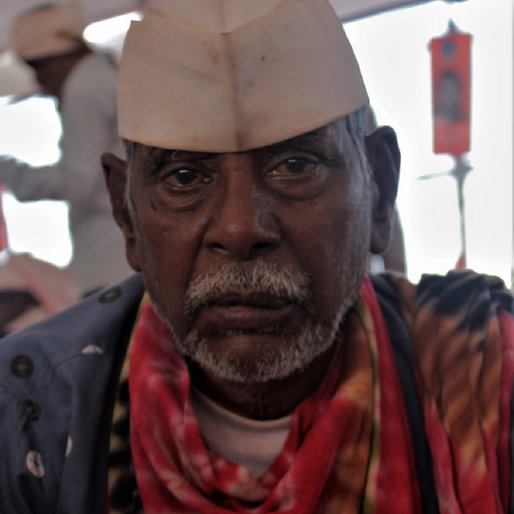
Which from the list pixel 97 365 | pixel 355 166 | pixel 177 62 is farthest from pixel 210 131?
pixel 97 365

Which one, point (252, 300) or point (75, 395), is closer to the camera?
point (252, 300)

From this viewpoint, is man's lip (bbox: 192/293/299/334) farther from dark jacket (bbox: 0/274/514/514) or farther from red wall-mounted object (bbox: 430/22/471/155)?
red wall-mounted object (bbox: 430/22/471/155)

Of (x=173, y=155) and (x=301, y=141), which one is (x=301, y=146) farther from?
(x=173, y=155)

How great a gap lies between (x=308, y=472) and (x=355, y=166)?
1.24 ft

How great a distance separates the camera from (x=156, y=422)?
1.03 m

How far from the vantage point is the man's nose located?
2.96 feet

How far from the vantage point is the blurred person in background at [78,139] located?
1962mm

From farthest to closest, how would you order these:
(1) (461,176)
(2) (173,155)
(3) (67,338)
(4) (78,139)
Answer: (1) (461,176), (4) (78,139), (3) (67,338), (2) (173,155)

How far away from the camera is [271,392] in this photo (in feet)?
3.51

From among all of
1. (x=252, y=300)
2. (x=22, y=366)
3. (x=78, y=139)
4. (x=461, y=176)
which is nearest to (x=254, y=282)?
(x=252, y=300)

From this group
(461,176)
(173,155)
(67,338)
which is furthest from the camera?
(461,176)

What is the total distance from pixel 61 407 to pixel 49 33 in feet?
4.17

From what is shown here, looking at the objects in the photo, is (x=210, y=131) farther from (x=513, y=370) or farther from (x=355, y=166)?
(x=513, y=370)

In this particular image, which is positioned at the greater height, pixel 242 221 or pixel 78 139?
pixel 78 139
